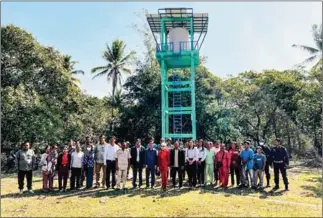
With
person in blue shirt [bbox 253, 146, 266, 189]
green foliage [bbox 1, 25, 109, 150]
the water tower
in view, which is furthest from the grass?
green foliage [bbox 1, 25, 109, 150]

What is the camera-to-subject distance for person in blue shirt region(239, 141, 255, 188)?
13844 millimetres

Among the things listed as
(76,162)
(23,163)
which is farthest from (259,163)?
(23,163)

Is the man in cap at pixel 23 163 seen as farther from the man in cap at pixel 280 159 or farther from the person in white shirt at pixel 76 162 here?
the man in cap at pixel 280 159

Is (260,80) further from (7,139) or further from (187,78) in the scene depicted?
(7,139)

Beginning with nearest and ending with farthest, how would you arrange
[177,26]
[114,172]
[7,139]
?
1. [114,172]
2. [177,26]
3. [7,139]

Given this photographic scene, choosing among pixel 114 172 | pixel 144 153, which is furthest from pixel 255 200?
pixel 114 172

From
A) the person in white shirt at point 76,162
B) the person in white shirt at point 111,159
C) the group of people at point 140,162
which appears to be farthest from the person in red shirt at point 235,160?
the person in white shirt at point 76,162

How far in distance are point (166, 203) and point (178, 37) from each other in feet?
42.1

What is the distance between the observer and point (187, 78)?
29.8 meters

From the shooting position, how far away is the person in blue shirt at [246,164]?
1384cm

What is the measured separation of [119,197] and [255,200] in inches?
177

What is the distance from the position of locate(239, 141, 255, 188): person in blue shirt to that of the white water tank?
9.05 metres

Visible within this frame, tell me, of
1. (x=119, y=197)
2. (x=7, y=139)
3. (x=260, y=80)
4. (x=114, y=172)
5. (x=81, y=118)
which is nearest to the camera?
(x=119, y=197)

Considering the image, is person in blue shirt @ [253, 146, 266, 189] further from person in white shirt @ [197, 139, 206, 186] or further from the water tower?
the water tower
